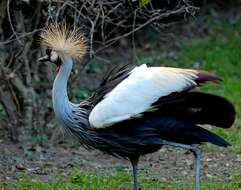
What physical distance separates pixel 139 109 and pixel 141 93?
0.40ft

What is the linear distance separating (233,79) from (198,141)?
4974 mm

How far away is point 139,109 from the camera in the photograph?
18.2ft

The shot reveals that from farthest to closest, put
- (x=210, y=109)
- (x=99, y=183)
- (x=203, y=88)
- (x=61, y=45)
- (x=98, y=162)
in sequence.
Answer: (x=203, y=88), (x=98, y=162), (x=99, y=183), (x=61, y=45), (x=210, y=109)

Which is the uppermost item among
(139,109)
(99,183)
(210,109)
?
(139,109)

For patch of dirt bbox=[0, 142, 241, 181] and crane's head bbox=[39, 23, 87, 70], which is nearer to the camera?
crane's head bbox=[39, 23, 87, 70]

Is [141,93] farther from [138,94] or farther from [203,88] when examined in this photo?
[203,88]

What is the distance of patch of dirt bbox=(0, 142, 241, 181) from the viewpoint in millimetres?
7133

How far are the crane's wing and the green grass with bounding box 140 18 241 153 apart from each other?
4071mm

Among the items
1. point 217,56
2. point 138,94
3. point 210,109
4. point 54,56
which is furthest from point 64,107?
point 217,56

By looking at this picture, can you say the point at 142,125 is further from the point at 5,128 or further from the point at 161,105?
the point at 5,128

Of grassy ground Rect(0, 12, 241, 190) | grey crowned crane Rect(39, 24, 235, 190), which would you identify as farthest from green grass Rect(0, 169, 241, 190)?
grey crowned crane Rect(39, 24, 235, 190)

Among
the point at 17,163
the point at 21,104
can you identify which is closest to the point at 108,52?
the point at 21,104

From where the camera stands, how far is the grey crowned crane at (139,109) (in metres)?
5.56

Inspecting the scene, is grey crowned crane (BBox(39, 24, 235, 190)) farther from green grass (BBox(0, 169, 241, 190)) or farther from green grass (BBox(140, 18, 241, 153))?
green grass (BBox(140, 18, 241, 153))
